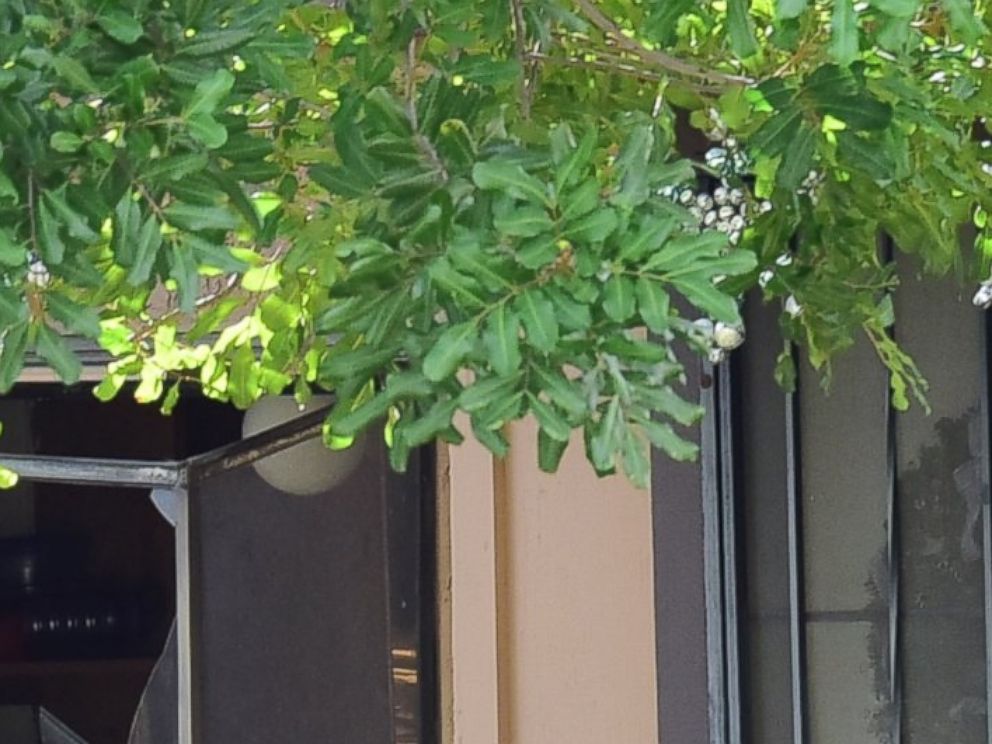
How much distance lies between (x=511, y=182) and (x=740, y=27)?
0.75 feet

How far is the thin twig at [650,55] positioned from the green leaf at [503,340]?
1.64ft

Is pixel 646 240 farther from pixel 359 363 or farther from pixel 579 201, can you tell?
pixel 359 363

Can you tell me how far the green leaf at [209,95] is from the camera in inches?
45.6

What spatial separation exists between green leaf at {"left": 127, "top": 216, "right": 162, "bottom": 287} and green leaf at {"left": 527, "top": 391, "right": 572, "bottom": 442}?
0.95ft

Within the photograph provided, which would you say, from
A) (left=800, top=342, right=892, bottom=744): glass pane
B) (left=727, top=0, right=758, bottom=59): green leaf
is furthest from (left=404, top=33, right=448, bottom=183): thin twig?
(left=800, top=342, right=892, bottom=744): glass pane

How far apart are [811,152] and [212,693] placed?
2.31m

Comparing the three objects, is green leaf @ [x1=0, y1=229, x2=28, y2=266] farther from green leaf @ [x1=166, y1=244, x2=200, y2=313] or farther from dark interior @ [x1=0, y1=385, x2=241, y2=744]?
dark interior @ [x1=0, y1=385, x2=241, y2=744]

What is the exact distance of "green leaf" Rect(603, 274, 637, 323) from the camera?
3.79 ft

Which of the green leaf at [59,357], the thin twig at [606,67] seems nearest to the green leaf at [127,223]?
the green leaf at [59,357]

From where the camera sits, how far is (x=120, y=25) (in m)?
1.17

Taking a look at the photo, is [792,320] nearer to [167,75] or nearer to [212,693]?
[167,75]

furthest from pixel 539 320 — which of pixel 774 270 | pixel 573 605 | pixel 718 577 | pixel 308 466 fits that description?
pixel 308 466

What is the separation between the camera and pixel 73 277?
1.25 m

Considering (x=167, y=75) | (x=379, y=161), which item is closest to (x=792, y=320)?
(x=379, y=161)
